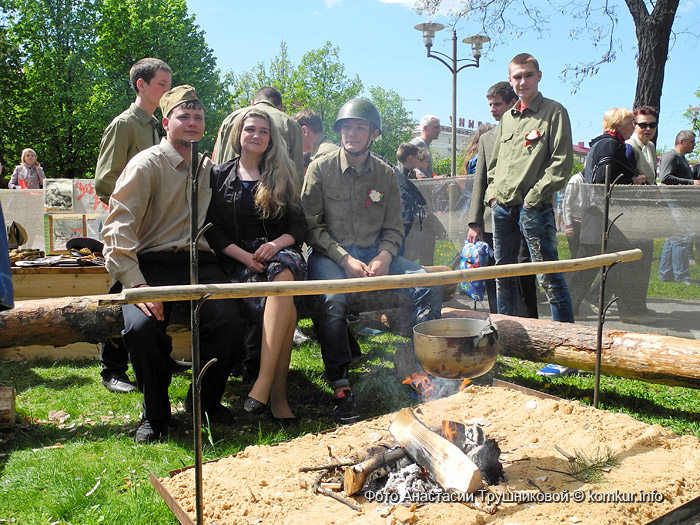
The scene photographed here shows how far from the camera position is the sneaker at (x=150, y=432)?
338 cm

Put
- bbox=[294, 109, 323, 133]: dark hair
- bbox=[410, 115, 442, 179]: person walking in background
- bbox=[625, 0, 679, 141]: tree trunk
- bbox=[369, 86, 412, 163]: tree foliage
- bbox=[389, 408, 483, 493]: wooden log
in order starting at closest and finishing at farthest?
bbox=[389, 408, 483, 493]: wooden log
bbox=[294, 109, 323, 133]: dark hair
bbox=[410, 115, 442, 179]: person walking in background
bbox=[625, 0, 679, 141]: tree trunk
bbox=[369, 86, 412, 163]: tree foliage

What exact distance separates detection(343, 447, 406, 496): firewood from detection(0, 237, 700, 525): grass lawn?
2.52ft

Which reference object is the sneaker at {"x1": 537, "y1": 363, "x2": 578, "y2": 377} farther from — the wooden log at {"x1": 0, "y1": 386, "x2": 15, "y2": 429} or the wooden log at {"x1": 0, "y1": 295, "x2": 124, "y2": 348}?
the wooden log at {"x1": 0, "y1": 386, "x2": 15, "y2": 429}

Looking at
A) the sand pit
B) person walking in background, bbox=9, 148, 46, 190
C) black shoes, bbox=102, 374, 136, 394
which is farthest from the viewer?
person walking in background, bbox=9, 148, 46, 190

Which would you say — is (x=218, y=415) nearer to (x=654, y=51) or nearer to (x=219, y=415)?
(x=219, y=415)

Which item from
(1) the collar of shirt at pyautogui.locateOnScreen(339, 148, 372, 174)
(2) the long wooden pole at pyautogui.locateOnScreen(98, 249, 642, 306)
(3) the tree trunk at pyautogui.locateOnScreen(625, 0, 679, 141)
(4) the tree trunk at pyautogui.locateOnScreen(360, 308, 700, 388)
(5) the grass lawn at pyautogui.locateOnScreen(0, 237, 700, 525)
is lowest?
(5) the grass lawn at pyautogui.locateOnScreen(0, 237, 700, 525)

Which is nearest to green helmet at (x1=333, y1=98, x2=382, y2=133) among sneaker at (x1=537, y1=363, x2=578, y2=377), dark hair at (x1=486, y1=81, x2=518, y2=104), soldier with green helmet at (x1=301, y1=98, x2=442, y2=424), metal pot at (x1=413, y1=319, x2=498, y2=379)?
soldier with green helmet at (x1=301, y1=98, x2=442, y2=424)

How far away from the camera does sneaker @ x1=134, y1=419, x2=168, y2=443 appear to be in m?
3.38

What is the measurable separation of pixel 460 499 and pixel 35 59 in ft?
100

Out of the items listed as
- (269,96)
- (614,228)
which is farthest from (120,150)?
(614,228)

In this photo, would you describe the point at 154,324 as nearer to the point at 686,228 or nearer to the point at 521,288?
the point at 521,288

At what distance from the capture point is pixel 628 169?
18.6 ft

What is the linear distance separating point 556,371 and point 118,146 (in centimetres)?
380

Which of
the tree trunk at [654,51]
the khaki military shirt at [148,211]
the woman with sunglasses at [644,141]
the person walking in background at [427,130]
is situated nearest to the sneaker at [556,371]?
the woman with sunglasses at [644,141]
